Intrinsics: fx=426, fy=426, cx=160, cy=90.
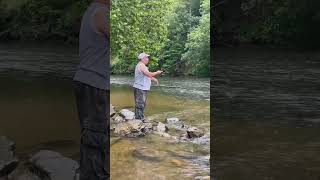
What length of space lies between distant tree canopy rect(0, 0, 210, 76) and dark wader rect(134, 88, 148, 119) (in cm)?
23

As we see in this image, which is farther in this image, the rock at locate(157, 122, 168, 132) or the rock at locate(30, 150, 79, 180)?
the rock at locate(157, 122, 168, 132)

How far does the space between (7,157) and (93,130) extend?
0.82 metres

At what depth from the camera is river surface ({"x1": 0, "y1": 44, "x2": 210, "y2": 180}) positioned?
3994 millimetres

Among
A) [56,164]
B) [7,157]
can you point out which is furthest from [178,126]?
[7,157]

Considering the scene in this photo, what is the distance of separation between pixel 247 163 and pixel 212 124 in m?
0.51

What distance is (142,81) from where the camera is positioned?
4.07 metres

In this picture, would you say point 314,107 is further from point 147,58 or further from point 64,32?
point 64,32

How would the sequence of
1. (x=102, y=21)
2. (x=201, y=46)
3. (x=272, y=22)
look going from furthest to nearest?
(x=272, y=22) < (x=201, y=46) < (x=102, y=21)

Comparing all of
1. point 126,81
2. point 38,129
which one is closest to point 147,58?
point 126,81

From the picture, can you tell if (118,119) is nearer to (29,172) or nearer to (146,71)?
(146,71)

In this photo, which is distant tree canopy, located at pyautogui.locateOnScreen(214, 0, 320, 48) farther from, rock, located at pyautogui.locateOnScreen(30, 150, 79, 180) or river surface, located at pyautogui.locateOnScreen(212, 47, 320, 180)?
rock, located at pyautogui.locateOnScreen(30, 150, 79, 180)

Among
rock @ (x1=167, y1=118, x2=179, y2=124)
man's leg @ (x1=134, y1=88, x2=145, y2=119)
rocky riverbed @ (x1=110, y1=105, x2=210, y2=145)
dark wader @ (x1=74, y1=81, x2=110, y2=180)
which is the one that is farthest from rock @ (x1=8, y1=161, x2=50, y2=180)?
rock @ (x1=167, y1=118, x2=179, y2=124)

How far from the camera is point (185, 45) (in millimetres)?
4070

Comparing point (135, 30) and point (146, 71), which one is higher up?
point (135, 30)
